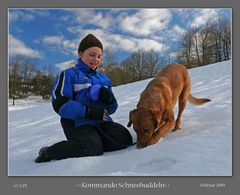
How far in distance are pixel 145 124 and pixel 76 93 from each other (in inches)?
39.2

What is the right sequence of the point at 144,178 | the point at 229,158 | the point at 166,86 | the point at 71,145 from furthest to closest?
1. the point at 166,86
2. the point at 71,145
3. the point at 229,158
4. the point at 144,178

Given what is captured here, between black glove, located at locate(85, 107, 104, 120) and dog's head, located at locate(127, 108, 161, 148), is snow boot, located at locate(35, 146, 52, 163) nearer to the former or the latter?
black glove, located at locate(85, 107, 104, 120)

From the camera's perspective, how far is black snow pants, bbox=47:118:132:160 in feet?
12.8

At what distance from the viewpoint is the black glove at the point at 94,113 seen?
397 cm

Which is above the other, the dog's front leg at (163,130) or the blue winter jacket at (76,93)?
the blue winter jacket at (76,93)

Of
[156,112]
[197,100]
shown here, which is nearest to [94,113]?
[156,112]

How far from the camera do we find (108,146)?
14.2 ft

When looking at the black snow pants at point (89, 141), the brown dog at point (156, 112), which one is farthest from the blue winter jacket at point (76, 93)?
the brown dog at point (156, 112)

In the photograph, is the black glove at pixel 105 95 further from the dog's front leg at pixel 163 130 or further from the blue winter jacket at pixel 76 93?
the dog's front leg at pixel 163 130

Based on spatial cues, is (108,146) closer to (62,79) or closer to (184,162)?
(62,79)

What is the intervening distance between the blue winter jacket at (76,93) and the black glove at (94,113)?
51 mm

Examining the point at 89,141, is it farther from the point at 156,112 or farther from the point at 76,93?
the point at 156,112
